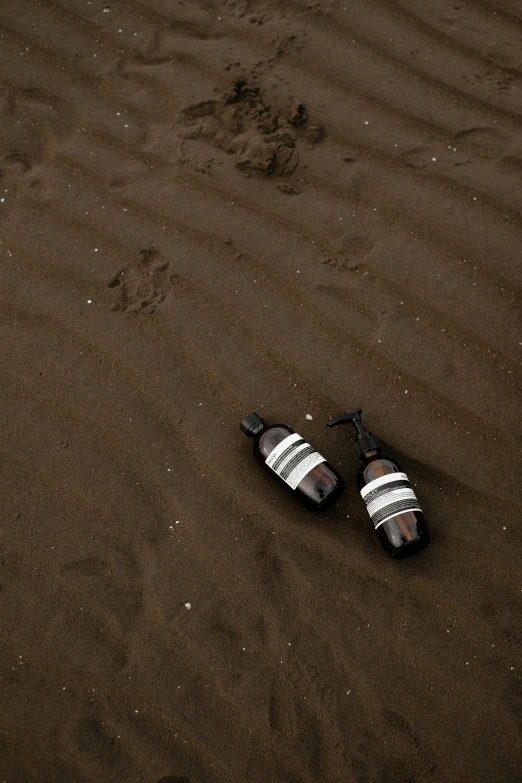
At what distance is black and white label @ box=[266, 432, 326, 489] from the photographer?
90.5 inches

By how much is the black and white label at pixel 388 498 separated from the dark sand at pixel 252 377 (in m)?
0.21

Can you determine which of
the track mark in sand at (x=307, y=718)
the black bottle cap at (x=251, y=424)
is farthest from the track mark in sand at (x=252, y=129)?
the track mark in sand at (x=307, y=718)

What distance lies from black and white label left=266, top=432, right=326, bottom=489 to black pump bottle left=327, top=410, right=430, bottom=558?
0.71 ft

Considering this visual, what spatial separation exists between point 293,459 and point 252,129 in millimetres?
1889

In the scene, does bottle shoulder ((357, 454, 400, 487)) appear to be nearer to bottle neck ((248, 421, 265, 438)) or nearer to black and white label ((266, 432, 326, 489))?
black and white label ((266, 432, 326, 489))

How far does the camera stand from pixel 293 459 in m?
2.31

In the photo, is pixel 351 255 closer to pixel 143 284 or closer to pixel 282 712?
pixel 143 284

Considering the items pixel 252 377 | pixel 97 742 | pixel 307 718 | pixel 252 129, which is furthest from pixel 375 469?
pixel 252 129

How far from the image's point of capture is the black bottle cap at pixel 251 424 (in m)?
2.38

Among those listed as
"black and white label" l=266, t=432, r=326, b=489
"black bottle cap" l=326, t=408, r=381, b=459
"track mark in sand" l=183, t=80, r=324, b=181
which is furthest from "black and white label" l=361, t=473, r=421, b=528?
"track mark in sand" l=183, t=80, r=324, b=181

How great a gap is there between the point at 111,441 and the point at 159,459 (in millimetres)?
241

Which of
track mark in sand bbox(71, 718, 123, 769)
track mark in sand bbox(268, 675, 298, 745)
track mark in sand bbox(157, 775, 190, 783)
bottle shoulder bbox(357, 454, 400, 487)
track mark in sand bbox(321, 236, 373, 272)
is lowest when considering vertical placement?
track mark in sand bbox(71, 718, 123, 769)

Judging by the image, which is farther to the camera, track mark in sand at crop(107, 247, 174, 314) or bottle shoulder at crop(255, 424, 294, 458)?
track mark in sand at crop(107, 247, 174, 314)

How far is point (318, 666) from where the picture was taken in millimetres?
2246
